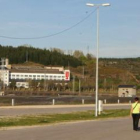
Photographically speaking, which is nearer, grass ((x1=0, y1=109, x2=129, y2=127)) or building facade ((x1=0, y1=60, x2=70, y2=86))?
grass ((x1=0, y1=109, x2=129, y2=127))

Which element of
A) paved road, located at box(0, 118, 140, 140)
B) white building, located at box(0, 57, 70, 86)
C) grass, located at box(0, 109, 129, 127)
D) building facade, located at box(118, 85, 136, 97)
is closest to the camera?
paved road, located at box(0, 118, 140, 140)

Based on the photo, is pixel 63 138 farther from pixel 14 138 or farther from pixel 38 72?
pixel 38 72

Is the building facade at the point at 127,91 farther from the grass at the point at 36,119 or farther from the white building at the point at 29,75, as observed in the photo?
the grass at the point at 36,119

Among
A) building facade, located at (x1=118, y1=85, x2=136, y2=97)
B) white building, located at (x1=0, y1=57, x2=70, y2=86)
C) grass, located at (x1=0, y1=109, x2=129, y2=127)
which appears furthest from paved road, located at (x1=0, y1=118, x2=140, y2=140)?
white building, located at (x1=0, y1=57, x2=70, y2=86)

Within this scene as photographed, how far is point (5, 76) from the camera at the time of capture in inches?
5389

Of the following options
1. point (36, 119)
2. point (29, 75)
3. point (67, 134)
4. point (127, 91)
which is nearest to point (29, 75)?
point (29, 75)

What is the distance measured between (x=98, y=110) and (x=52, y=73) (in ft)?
396

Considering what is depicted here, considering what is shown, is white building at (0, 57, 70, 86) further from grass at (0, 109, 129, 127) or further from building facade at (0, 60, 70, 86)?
grass at (0, 109, 129, 127)

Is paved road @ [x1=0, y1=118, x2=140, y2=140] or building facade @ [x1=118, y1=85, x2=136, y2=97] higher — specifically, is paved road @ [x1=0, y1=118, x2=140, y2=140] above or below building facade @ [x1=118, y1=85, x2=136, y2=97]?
below

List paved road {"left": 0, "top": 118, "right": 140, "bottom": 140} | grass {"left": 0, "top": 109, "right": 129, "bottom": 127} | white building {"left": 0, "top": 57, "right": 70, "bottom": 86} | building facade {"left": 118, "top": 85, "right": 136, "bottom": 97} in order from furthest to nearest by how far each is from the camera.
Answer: white building {"left": 0, "top": 57, "right": 70, "bottom": 86}, building facade {"left": 118, "top": 85, "right": 136, "bottom": 97}, grass {"left": 0, "top": 109, "right": 129, "bottom": 127}, paved road {"left": 0, "top": 118, "right": 140, "bottom": 140}

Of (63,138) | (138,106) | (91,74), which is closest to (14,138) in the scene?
(63,138)

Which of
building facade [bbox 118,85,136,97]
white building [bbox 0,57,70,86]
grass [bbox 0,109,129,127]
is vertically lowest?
grass [bbox 0,109,129,127]

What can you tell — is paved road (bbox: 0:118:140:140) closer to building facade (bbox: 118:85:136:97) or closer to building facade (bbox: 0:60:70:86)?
building facade (bbox: 118:85:136:97)

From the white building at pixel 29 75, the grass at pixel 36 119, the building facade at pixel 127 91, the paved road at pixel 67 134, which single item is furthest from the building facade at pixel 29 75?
the paved road at pixel 67 134
